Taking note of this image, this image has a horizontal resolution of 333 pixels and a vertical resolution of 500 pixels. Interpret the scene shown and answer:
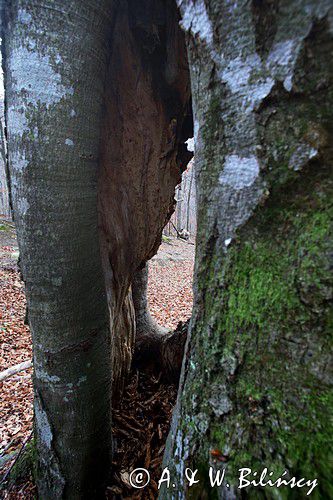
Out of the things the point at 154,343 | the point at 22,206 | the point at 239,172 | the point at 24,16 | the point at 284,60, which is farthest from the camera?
the point at 154,343

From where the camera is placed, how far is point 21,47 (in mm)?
1167

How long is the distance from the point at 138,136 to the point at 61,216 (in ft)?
2.84

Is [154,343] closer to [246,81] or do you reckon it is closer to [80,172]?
[80,172]

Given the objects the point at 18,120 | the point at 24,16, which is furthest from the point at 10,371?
the point at 24,16

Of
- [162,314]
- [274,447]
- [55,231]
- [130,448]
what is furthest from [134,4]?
[162,314]

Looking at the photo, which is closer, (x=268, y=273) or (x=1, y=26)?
(x=268, y=273)

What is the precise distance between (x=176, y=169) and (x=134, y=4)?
103 centimetres

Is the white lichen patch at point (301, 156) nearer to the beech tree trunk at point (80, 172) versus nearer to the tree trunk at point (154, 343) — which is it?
the beech tree trunk at point (80, 172)

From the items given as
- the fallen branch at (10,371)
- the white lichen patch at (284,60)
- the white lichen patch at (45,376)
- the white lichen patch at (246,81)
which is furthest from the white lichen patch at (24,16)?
the fallen branch at (10,371)

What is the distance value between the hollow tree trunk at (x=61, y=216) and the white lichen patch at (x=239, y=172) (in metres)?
0.76

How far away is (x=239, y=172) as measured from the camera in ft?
2.71

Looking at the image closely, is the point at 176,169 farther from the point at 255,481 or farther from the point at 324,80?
the point at 255,481

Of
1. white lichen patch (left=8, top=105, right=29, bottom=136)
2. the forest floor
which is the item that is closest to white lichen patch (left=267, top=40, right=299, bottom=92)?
white lichen patch (left=8, top=105, right=29, bottom=136)

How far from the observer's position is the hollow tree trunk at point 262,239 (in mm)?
694
